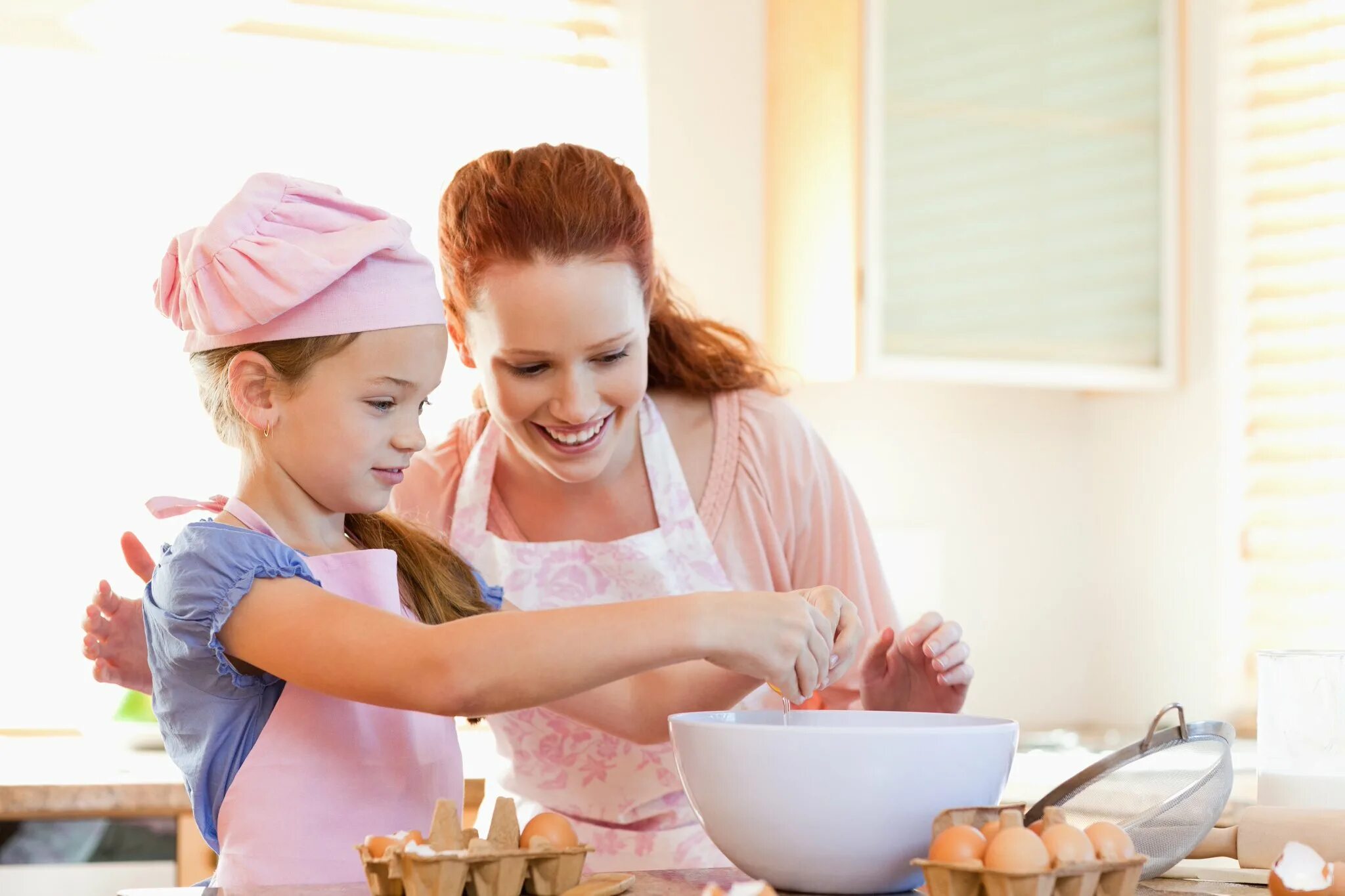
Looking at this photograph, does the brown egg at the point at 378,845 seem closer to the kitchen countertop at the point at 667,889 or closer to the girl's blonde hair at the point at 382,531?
the kitchen countertop at the point at 667,889

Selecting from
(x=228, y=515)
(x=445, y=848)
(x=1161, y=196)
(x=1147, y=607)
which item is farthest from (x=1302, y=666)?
(x=1147, y=607)

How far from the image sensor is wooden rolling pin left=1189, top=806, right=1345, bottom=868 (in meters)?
0.91

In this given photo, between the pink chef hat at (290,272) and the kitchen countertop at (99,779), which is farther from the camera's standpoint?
the kitchen countertop at (99,779)

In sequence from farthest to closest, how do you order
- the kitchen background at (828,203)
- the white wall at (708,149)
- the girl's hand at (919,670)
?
the white wall at (708,149) < the kitchen background at (828,203) < the girl's hand at (919,670)

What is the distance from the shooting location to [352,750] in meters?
1.15

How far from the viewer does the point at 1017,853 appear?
75 cm

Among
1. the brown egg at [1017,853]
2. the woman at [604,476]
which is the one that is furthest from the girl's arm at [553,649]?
the woman at [604,476]

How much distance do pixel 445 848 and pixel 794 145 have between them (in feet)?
7.17

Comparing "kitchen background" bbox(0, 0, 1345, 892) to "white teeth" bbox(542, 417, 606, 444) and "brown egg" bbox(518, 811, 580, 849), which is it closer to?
"white teeth" bbox(542, 417, 606, 444)

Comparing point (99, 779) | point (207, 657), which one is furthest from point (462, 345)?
point (99, 779)

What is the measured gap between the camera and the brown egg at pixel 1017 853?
748 mm

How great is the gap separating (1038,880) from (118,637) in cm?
91

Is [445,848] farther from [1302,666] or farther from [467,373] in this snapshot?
[467,373]

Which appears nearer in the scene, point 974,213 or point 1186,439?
point 974,213
